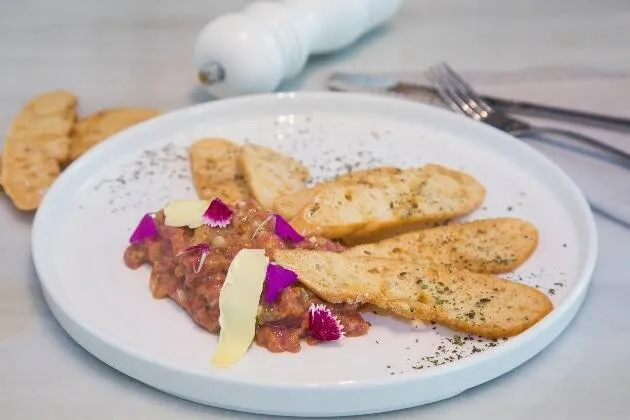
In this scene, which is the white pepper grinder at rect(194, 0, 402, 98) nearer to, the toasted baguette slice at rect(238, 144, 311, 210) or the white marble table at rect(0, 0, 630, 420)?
the white marble table at rect(0, 0, 630, 420)

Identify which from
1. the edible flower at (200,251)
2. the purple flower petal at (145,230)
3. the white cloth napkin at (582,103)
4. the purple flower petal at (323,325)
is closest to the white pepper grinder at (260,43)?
the white cloth napkin at (582,103)

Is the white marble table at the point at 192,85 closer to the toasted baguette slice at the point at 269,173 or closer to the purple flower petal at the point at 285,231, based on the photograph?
the purple flower petal at the point at 285,231

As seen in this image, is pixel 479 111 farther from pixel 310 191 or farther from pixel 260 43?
pixel 310 191

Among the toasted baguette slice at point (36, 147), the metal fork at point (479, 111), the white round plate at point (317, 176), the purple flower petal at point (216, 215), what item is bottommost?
the toasted baguette slice at point (36, 147)

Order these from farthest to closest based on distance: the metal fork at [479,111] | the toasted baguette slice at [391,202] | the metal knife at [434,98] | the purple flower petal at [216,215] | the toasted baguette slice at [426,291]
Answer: the metal knife at [434,98]
the metal fork at [479,111]
the toasted baguette slice at [391,202]
the purple flower petal at [216,215]
the toasted baguette slice at [426,291]

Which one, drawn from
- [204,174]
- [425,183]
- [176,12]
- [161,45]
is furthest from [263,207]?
[176,12]

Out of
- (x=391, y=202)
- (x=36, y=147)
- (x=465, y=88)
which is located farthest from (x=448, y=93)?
(x=36, y=147)

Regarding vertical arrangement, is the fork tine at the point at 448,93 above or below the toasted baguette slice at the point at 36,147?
above
